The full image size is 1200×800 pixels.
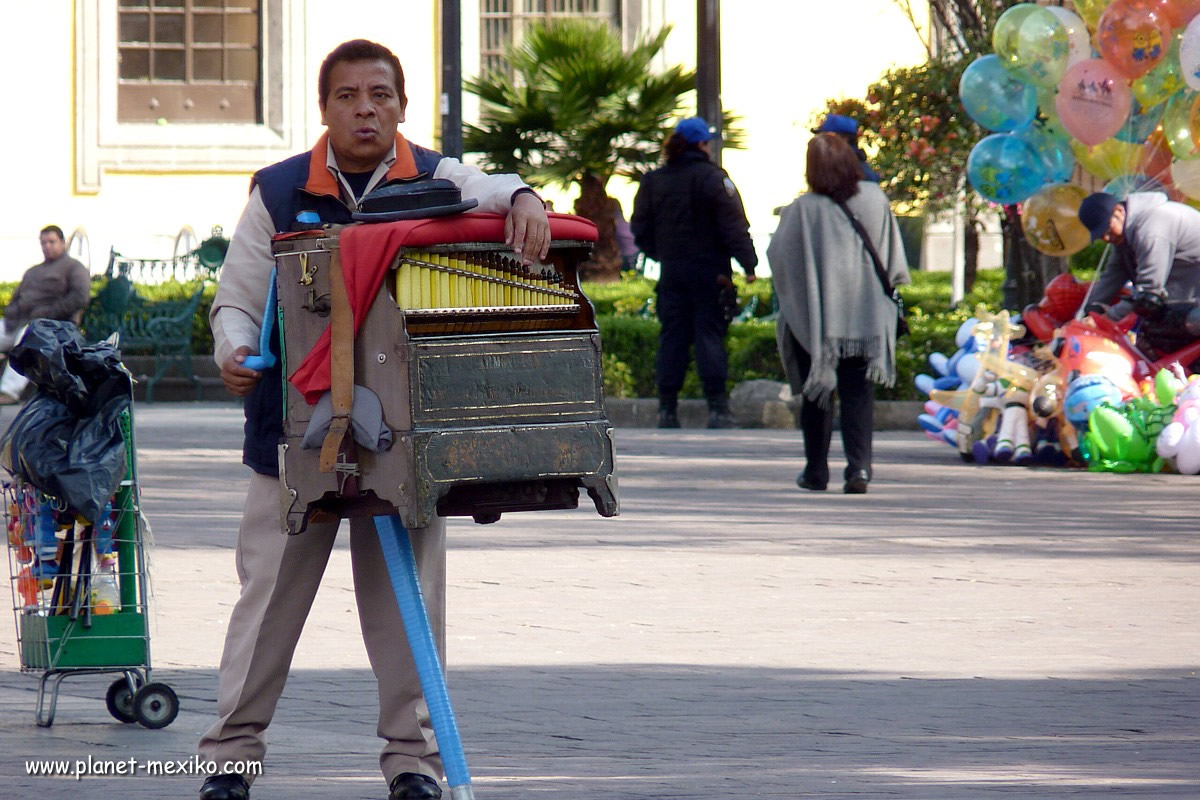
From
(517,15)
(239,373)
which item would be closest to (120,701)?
(239,373)

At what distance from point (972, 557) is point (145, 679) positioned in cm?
425

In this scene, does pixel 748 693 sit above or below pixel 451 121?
below

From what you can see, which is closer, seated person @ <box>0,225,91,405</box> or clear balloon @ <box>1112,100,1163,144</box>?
clear balloon @ <box>1112,100,1163,144</box>

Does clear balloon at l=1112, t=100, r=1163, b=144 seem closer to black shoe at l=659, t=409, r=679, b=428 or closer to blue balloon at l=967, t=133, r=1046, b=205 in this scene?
→ blue balloon at l=967, t=133, r=1046, b=205

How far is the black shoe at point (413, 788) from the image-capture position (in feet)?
14.7

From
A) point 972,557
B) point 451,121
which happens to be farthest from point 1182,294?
point 451,121

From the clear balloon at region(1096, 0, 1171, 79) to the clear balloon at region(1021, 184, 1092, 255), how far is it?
107cm

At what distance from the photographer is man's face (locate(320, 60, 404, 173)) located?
4.42 metres

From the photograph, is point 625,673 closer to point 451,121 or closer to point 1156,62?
point 1156,62

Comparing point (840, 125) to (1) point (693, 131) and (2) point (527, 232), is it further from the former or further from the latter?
(2) point (527, 232)

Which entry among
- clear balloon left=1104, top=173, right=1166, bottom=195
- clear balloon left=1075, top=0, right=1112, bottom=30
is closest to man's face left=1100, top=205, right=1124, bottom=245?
clear balloon left=1104, top=173, right=1166, bottom=195

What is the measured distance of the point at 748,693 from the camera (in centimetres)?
600

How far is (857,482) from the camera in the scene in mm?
11180

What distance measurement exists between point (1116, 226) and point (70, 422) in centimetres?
822
